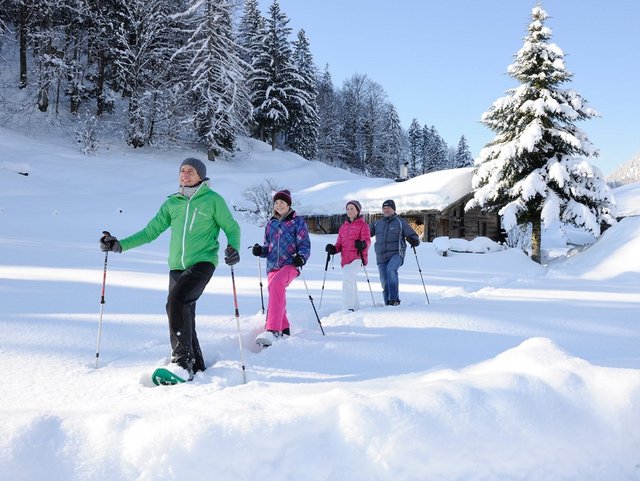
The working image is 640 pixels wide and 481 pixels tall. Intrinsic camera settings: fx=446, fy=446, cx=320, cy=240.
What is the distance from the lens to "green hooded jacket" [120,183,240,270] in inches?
156

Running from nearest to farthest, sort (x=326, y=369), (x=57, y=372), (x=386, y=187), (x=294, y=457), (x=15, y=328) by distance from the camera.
Answer: (x=294, y=457), (x=57, y=372), (x=326, y=369), (x=15, y=328), (x=386, y=187)

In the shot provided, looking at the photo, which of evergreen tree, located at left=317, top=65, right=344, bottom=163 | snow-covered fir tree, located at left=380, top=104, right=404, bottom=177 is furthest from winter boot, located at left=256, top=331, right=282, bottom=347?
snow-covered fir tree, located at left=380, top=104, right=404, bottom=177

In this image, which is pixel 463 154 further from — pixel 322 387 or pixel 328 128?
pixel 322 387

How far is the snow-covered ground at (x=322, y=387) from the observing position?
6.34ft

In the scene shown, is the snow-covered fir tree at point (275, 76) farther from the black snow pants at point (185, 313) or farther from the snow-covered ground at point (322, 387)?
the black snow pants at point (185, 313)

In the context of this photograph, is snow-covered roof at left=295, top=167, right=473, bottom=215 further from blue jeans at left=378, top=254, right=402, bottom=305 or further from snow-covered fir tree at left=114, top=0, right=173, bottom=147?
blue jeans at left=378, top=254, right=402, bottom=305

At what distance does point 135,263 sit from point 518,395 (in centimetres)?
1041

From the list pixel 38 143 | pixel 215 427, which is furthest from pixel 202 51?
pixel 215 427

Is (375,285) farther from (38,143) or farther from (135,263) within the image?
(38,143)

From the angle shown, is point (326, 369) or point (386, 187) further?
point (386, 187)

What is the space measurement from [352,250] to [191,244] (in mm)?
3675

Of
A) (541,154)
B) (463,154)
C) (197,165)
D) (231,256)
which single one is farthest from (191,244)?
(463,154)

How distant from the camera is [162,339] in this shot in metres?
4.84

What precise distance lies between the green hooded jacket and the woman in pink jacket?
322 cm
